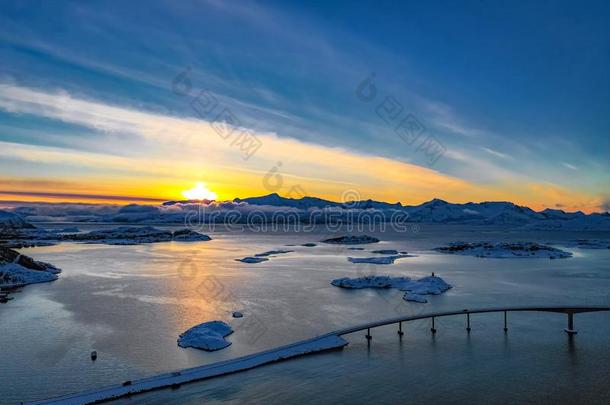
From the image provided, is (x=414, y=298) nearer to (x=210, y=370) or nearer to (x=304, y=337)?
(x=304, y=337)

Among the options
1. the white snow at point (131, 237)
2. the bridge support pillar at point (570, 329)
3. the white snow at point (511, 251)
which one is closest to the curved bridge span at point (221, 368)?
the bridge support pillar at point (570, 329)

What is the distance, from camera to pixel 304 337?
85.1 feet

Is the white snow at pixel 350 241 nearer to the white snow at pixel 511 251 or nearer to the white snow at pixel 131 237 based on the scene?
the white snow at pixel 511 251

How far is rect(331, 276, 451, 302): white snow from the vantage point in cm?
4031

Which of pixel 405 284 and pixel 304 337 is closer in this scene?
pixel 304 337

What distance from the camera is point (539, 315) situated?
32.1 metres

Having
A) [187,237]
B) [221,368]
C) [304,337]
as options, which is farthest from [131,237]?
[221,368]

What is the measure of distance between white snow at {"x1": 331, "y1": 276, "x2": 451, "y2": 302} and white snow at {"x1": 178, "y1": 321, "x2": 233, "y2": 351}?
19.2 m

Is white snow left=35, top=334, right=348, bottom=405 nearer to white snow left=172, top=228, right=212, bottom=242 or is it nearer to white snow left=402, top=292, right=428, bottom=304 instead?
white snow left=402, top=292, right=428, bottom=304

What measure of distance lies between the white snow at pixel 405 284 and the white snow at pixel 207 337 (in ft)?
63.0

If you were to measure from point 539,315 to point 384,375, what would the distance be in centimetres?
1794

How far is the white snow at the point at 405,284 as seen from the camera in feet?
132

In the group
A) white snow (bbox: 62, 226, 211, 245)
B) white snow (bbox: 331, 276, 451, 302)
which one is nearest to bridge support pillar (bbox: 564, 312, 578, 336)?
white snow (bbox: 331, 276, 451, 302)

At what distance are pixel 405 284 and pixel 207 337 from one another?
24483mm
